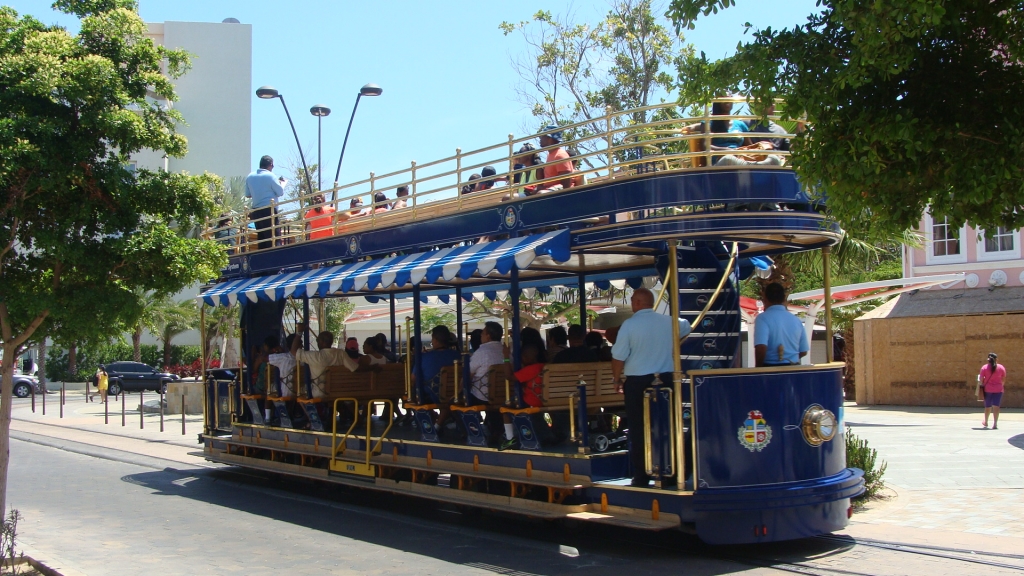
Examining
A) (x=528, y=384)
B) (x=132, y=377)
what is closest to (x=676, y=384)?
(x=528, y=384)

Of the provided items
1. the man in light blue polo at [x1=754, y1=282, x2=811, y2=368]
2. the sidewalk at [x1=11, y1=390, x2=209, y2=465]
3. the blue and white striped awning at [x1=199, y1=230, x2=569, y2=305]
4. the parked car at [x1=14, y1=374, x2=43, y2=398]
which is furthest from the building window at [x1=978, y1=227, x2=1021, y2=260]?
the parked car at [x1=14, y1=374, x2=43, y2=398]

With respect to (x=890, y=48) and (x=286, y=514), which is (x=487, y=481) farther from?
(x=890, y=48)

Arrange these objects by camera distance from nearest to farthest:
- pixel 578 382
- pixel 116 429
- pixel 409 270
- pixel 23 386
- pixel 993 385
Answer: pixel 578 382 → pixel 409 270 → pixel 993 385 → pixel 116 429 → pixel 23 386

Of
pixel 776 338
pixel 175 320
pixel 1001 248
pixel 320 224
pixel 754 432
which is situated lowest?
pixel 754 432

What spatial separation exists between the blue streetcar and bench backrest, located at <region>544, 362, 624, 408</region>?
0.07 feet

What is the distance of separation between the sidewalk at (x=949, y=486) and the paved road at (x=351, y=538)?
0.18ft

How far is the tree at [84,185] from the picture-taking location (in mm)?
8844

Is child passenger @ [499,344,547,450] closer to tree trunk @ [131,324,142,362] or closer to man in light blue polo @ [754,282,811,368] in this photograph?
man in light blue polo @ [754,282,811,368]

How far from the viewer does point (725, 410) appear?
8.01 m

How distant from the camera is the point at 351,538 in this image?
32.5 feet

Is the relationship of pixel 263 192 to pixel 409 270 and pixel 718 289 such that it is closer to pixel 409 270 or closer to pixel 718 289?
pixel 409 270

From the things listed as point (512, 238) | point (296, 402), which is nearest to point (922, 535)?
point (512, 238)

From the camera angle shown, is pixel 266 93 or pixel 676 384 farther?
pixel 266 93

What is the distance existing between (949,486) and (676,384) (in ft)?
19.1
